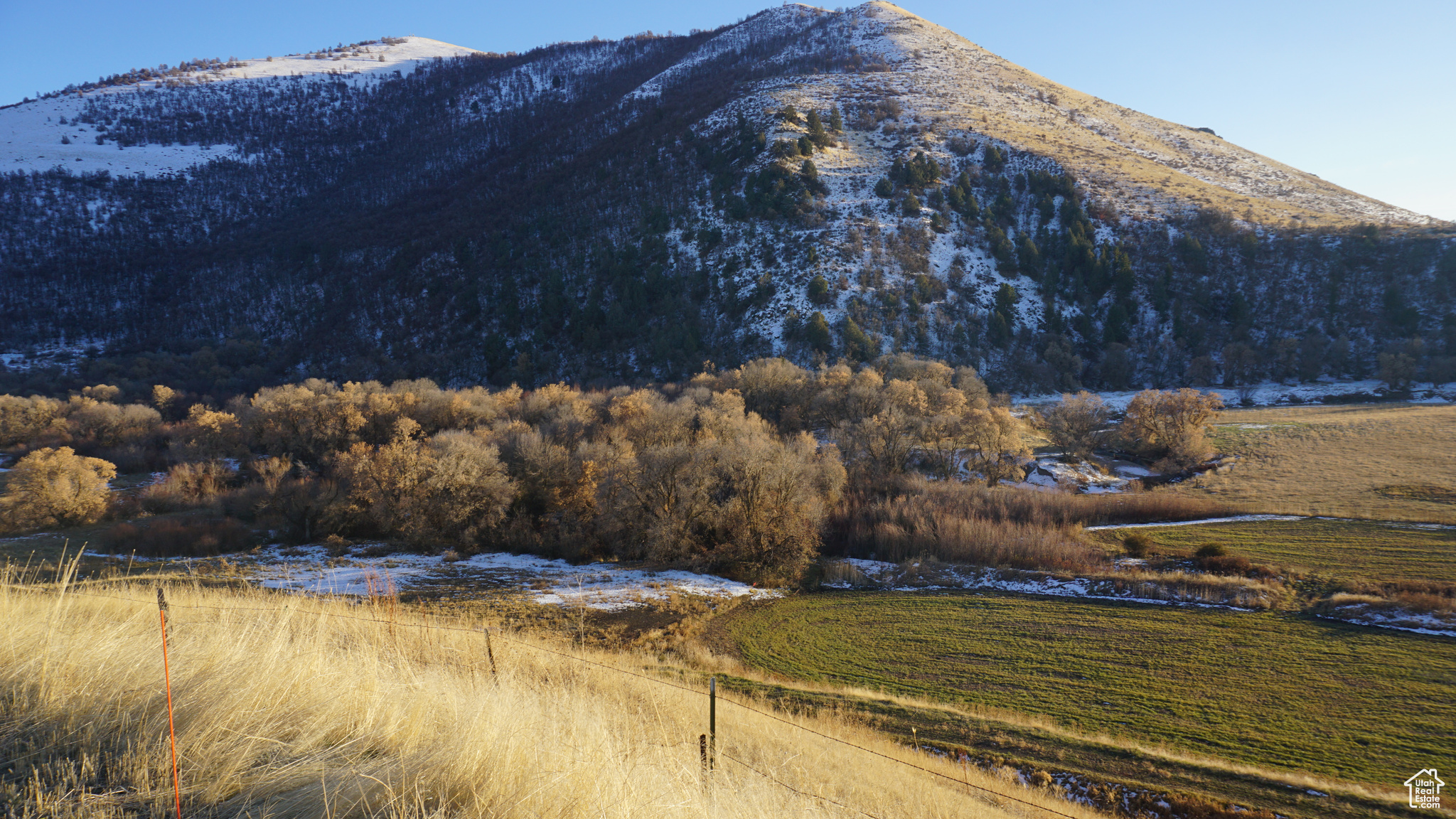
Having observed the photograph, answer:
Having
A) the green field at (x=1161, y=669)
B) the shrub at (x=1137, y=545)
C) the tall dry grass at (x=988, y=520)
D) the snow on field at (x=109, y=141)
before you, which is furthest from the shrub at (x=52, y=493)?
the snow on field at (x=109, y=141)

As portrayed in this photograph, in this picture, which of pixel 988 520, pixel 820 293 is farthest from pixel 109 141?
pixel 988 520

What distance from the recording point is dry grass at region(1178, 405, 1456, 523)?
33.8m

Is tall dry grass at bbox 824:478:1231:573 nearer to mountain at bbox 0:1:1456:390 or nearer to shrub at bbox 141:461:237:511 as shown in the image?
mountain at bbox 0:1:1456:390

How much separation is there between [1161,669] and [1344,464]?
35087mm

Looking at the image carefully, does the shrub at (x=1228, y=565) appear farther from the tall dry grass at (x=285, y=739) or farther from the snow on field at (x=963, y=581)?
the tall dry grass at (x=285, y=739)

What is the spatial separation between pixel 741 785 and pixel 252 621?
6026 millimetres

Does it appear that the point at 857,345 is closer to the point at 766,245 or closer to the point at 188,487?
the point at 766,245

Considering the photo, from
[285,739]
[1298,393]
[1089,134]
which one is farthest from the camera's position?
[1089,134]

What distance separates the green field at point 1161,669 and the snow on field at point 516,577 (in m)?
3.79

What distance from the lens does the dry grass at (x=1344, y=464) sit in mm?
33781

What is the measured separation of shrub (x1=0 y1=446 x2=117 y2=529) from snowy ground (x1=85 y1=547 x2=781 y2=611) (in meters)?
11.0

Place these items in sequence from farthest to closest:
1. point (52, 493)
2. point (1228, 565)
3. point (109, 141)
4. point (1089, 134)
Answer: point (109, 141) < point (1089, 134) < point (52, 493) < point (1228, 565)

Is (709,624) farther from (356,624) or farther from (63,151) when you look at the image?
(63,151)

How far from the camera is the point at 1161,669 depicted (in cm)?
1895
